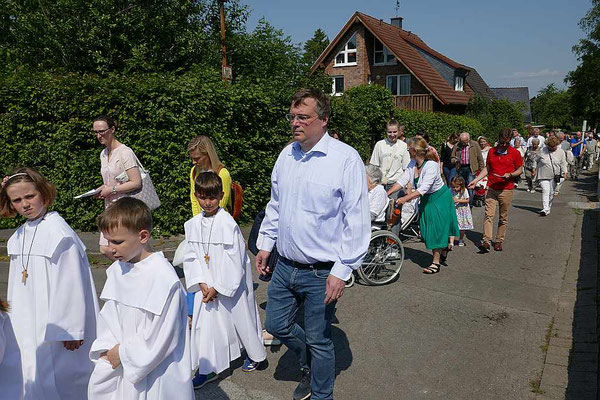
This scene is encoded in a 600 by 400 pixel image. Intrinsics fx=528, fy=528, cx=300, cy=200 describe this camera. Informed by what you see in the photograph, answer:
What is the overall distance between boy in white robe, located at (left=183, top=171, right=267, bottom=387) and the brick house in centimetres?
3399

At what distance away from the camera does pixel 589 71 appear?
4625cm

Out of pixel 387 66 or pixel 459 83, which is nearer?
pixel 387 66

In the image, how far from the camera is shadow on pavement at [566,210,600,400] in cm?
415

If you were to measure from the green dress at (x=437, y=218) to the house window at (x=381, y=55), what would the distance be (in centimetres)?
3319

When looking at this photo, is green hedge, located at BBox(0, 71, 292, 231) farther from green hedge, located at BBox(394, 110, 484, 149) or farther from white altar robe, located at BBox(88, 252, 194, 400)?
green hedge, located at BBox(394, 110, 484, 149)

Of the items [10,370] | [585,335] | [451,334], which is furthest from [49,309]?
[585,335]

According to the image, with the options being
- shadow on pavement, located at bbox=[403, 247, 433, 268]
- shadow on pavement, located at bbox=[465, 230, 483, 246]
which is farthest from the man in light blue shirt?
shadow on pavement, located at bbox=[465, 230, 483, 246]

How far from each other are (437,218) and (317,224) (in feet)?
14.2

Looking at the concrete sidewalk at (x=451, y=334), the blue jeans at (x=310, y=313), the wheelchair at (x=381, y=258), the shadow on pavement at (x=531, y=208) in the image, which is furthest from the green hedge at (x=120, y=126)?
the shadow on pavement at (x=531, y=208)

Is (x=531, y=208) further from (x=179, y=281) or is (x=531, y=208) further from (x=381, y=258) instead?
(x=179, y=281)

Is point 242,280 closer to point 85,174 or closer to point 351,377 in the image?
point 351,377

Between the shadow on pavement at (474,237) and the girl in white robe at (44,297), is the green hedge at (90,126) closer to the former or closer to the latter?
the shadow on pavement at (474,237)

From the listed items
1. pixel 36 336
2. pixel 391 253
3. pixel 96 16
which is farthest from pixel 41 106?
pixel 96 16

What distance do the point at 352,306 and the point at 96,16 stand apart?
17025 millimetres
